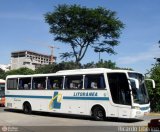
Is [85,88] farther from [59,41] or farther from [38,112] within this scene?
[59,41]

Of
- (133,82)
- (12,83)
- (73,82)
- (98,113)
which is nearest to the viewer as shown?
(133,82)

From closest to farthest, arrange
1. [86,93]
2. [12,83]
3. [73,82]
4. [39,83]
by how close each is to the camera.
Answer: [86,93], [73,82], [39,83], [12,83]

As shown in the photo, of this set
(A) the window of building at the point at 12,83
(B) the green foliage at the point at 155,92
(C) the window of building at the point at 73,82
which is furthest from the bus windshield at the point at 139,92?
(A) the window of building at the point at 12,83

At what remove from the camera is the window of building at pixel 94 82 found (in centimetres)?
2112

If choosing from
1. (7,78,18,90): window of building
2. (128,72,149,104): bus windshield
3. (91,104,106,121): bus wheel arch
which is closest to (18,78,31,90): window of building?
(7,78,18,90): window of building

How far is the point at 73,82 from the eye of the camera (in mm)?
22781

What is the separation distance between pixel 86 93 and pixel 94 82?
83cm

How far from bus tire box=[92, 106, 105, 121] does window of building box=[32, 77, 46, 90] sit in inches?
178

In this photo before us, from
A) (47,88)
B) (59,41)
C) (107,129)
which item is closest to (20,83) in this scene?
(47,88)

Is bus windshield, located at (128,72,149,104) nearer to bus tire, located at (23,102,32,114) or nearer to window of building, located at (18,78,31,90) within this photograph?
window of building, located at (18,78,31,90)

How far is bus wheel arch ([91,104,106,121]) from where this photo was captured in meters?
21.2

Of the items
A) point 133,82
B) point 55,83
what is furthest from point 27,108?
point 133,82

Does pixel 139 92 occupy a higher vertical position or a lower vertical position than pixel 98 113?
higher

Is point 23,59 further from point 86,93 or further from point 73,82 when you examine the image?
point 86,93
